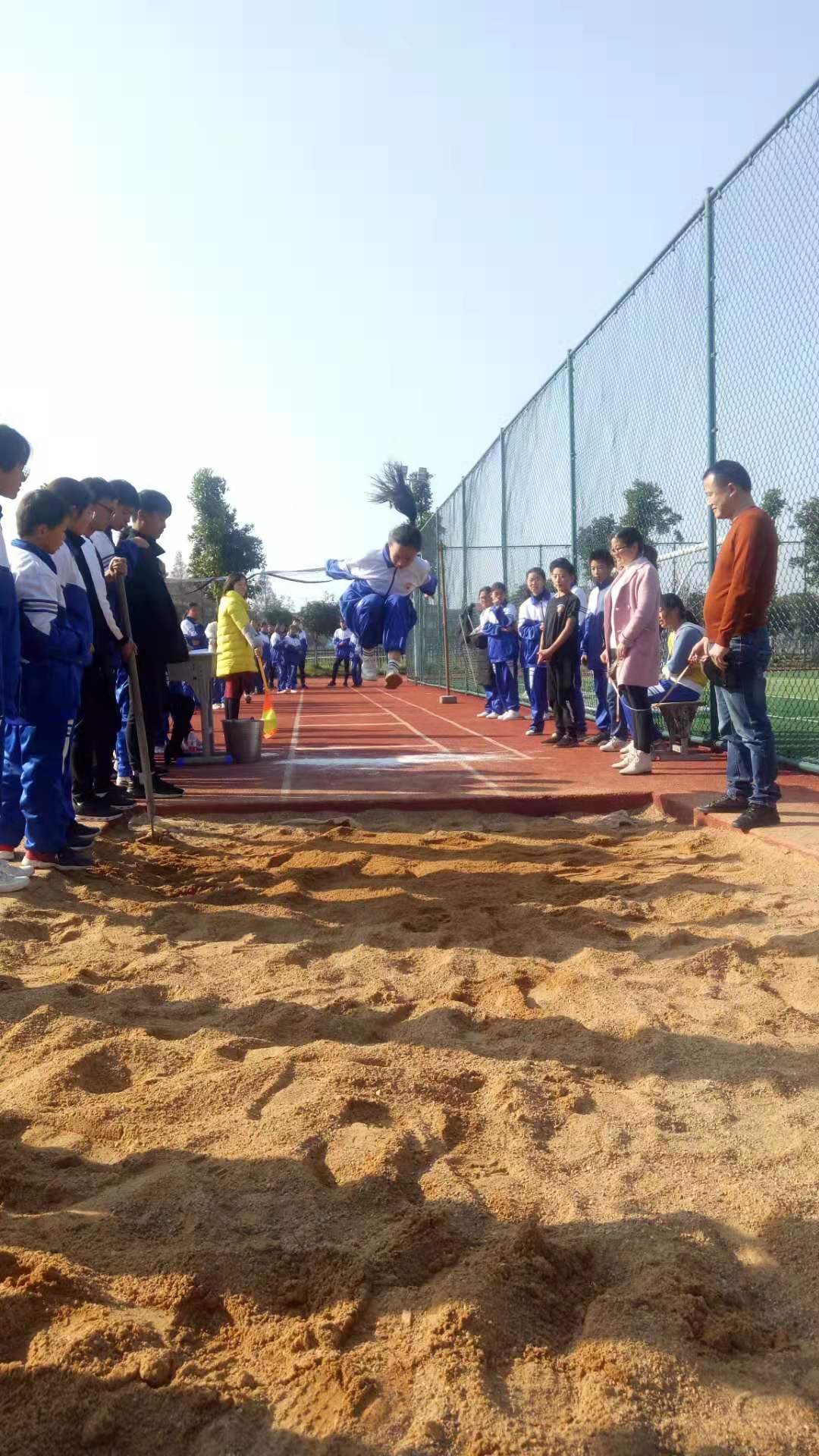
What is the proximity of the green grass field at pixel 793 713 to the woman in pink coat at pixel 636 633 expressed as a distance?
974 millimetres

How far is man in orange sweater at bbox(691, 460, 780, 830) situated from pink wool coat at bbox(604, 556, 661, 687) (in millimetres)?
1834

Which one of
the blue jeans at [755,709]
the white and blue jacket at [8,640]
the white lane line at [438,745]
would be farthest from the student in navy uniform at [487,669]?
the white and blue jacket at [8,640]

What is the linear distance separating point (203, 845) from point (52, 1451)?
4.19 m

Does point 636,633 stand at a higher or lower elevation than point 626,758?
higher

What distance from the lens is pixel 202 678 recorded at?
9039mm

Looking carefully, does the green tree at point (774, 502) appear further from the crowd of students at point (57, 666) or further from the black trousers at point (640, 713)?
the crowd of students at point (57, 666)

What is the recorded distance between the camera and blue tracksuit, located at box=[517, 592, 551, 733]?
36.5ft

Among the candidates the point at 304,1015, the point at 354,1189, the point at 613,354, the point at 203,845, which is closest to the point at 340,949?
the point at 304,1015

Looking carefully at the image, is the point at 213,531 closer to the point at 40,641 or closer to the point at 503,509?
the point at 503,509

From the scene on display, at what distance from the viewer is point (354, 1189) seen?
6.95 ft

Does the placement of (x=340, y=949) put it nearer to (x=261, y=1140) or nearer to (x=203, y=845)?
(x=261, y=1140)

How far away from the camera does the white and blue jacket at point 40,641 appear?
4781 mm

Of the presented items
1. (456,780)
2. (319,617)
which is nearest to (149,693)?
(456,780)

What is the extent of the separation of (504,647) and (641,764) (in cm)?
613
